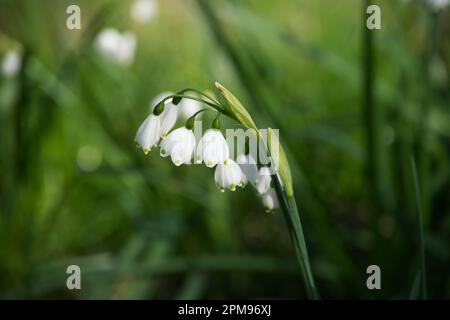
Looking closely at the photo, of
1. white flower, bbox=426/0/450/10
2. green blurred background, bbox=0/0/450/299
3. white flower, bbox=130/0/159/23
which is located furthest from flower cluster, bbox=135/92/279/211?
white flower, bbox=130/0/159/23

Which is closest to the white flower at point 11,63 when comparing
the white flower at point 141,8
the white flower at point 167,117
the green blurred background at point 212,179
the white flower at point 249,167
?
the green blurred background at point 212,179

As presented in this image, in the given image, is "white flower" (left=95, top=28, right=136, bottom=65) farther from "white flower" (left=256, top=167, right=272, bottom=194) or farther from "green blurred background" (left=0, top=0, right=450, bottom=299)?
"white flower" (left=256, top=167, right=272, bottom=194)

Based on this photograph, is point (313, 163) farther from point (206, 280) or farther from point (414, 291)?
point (414, 291)

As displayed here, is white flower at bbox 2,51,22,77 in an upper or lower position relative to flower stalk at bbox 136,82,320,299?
upper

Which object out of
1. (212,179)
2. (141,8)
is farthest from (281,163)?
(141,8)

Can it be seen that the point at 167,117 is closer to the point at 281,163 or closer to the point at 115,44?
the point at 281,163

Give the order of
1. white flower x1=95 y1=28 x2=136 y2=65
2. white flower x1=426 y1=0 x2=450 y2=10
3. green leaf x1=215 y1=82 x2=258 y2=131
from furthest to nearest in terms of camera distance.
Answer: white flower x1=95 y1=28 x2=136 y2=65
white flower x1=426 y1=0 x2=450 y2=10
green leaf x1=215 y1=82 x2=258 y2=131
